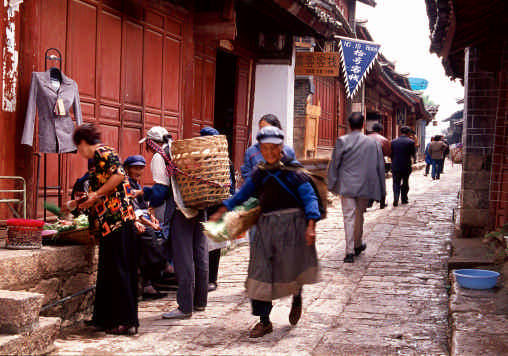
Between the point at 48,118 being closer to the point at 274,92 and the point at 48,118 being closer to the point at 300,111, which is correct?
the point at 274,92

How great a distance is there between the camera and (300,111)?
16000 millimetres

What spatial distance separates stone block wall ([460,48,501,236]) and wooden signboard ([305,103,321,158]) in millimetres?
7076

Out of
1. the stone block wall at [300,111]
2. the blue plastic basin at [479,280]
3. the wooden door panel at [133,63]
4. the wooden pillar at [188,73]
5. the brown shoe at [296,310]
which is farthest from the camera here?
the stone block wall at [300,111]

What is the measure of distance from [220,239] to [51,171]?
9.18 ft

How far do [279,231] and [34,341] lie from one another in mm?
2031

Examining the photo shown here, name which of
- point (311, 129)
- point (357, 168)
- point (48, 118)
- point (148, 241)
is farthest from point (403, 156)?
point (48, 118)

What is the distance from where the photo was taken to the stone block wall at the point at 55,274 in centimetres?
480

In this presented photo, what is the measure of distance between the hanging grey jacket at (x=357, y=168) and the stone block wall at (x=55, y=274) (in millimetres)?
3565

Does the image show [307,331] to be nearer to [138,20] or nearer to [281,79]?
[138,20]

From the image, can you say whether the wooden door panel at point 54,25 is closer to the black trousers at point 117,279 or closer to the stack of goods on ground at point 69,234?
the stack of goods on ground at point 69,234

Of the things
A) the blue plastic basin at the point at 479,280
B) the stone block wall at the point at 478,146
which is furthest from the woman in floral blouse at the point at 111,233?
the stone block wall at the point at 478,146

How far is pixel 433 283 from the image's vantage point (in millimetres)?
6844

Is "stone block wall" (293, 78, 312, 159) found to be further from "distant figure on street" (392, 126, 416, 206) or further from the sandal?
the sandal

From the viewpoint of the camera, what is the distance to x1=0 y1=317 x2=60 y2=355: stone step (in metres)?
3.95
